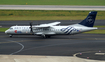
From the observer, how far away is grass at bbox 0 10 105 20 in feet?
216

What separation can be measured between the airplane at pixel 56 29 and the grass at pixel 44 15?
82.9 feet

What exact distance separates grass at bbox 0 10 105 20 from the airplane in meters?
25.3

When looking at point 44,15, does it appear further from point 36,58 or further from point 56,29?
point 36,58

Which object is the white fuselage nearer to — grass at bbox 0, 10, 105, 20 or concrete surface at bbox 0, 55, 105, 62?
concrete surface at bbox 0, 55, 105, 62

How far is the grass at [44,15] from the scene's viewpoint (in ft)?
216

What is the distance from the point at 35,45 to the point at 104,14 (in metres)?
43.6

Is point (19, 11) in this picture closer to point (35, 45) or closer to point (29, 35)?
point (29, 35)

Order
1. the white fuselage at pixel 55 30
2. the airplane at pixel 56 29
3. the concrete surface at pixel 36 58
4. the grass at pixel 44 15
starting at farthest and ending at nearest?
the grass at pixel 44 15
the white fuselage at pixel 55 30
the airplane at pixel 56 29
the concrete surface at pixel 36 58

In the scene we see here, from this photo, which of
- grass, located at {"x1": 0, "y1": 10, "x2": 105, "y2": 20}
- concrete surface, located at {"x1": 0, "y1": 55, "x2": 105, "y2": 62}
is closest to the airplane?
concrete surface, located at {"x1": 0, "y1": 55, "x2": 105, "y2": 62}

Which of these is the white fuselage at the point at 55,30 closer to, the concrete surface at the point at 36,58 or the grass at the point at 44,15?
the concrete surface at the point at 36,58

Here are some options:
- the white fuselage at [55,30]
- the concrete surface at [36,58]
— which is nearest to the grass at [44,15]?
the white fuselage at [55,30]

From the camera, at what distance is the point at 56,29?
39.4 m

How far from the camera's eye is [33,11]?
7256cm

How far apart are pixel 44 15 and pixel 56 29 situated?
99.0 feet
